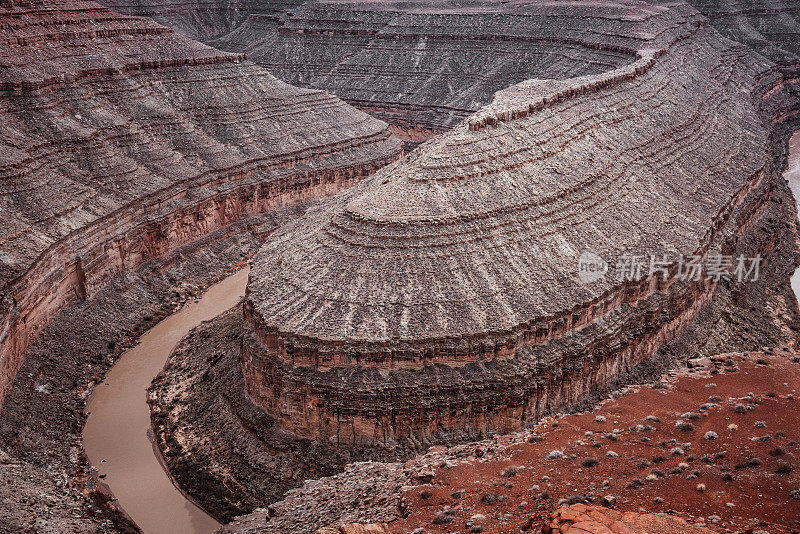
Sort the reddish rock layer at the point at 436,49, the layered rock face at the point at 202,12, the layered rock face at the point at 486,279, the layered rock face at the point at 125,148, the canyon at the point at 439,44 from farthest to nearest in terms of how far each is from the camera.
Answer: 1. the layered rock face at the point at 202,12
2. the canyon at the point at 439,44
3. the reddish rock layer at the point at 436,49
4. the layered rock face at the point at 125,148
5. the layered rock face at the point at 486,279

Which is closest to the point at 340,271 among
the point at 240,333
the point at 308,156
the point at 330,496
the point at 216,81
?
the point at 240,333

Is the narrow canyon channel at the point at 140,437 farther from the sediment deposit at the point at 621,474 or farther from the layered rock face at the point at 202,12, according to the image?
the layered rock face at the point at 202,12

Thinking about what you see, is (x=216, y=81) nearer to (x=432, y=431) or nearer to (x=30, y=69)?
(x=30, y=69)

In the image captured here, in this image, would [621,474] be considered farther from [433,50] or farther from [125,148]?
[433,50]

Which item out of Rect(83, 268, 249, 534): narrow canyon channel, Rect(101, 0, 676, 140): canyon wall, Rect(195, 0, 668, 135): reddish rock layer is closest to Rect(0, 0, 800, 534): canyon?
Rect(83, 268, 249, 534): narrow canyon channel

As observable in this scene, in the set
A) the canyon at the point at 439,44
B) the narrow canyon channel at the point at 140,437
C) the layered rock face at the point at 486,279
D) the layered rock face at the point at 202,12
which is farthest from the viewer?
the layered rock face at the point at 202,12

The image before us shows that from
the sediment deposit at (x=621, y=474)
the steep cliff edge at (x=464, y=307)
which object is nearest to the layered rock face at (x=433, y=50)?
the steep cliff edge at (x=464, y=307)

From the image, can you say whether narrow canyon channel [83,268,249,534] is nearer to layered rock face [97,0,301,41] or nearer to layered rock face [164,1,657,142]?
layered rock face [164,1,657,142]
